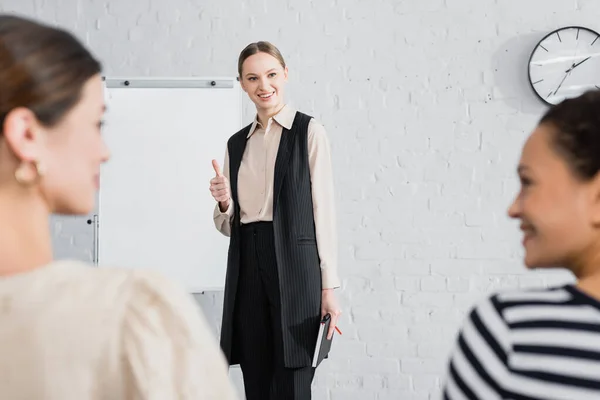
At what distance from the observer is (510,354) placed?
2.05 ft

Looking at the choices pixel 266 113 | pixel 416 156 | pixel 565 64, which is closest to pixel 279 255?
pixel 266 113

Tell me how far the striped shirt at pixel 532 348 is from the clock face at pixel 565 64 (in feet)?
7.77

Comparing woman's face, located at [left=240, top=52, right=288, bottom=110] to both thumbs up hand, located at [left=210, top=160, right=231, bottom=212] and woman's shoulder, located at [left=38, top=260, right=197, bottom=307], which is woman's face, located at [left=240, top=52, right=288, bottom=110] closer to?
thumbs up hand, located at [left=210, top=160, right=231, bottom=212]

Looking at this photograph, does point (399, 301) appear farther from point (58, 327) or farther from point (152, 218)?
point (58, 327)

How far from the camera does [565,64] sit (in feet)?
9.16

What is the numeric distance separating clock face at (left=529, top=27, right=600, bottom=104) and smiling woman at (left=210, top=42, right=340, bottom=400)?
4.12ft

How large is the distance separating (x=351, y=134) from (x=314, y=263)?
1.03m

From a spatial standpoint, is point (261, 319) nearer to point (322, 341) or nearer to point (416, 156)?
point (322, 341)

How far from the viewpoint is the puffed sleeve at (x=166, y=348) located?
→ 514 millimetres

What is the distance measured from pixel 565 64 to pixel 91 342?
2722 mm

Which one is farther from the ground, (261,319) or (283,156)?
(283,156)

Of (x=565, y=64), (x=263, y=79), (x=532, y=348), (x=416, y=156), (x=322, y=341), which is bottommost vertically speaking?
(x=322, y=341)

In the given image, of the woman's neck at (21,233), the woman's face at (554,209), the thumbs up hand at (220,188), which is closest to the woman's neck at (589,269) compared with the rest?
the woman's face at (554,209)

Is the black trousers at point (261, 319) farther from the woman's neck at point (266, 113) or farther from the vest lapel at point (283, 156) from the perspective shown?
the woman's neck at point (266, 113)
